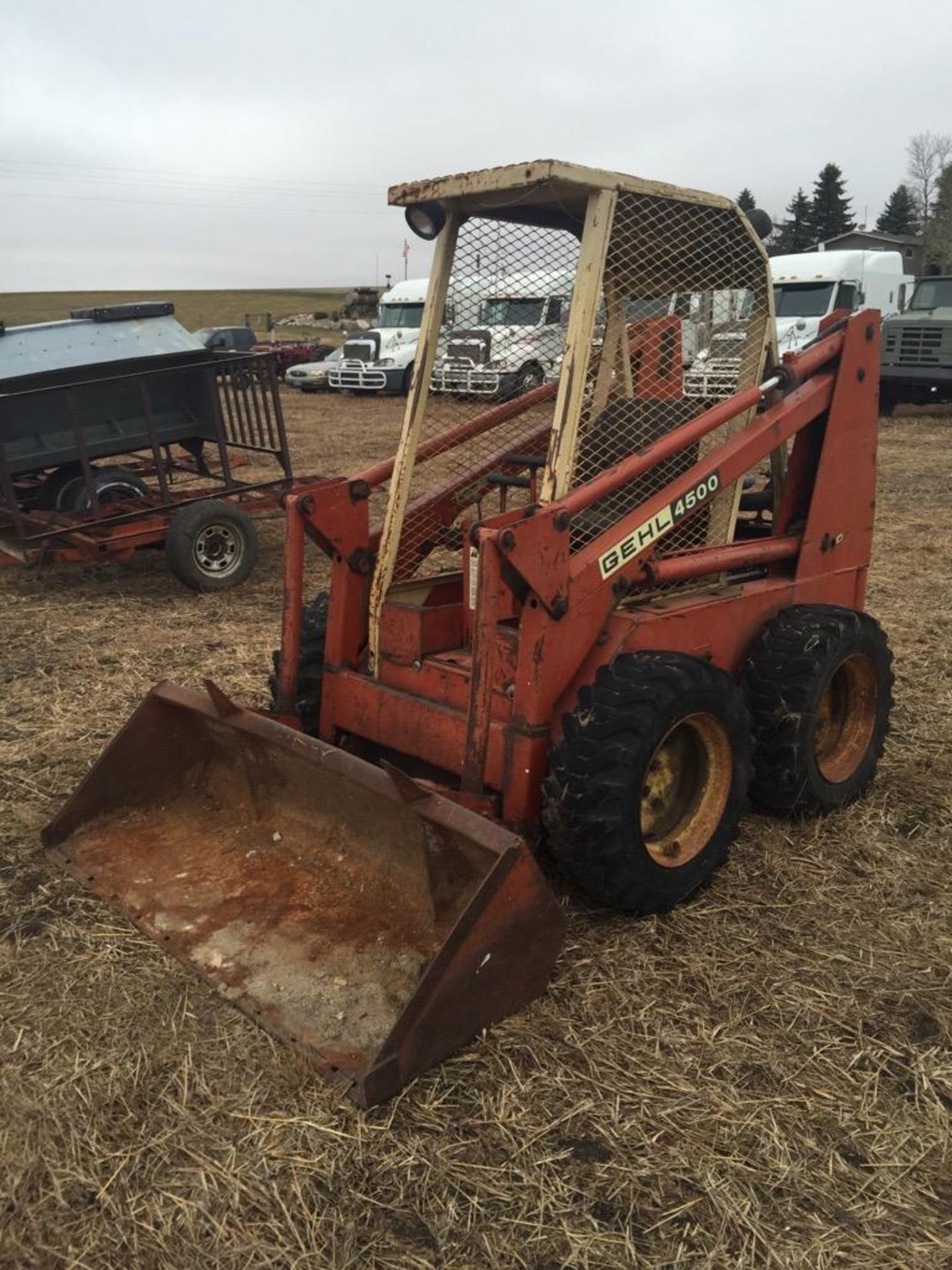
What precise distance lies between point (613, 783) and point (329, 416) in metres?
18.5

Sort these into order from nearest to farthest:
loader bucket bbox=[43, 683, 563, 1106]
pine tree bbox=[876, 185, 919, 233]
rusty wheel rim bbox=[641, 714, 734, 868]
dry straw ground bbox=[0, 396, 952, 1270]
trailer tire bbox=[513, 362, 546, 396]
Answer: dry straw ground bbox=[0, 396, 952, 1270], loader bucket bbox=[43, 683, 563, 1106], rusty wheel rim bbox=[641, 714, 734, 868], trailer tire bbox=[513, 362, 546, 396], pine tree bbox=[876, 185, 919, 233]

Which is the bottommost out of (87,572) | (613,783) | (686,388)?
(87,572)

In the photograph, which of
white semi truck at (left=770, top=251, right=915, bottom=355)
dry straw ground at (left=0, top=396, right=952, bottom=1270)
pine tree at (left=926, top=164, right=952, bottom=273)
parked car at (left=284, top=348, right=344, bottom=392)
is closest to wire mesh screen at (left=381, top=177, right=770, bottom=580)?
dry straw ground at (left=0, top=396, right=952, bottom=1270)

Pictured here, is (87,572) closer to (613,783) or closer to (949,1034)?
(613,783)

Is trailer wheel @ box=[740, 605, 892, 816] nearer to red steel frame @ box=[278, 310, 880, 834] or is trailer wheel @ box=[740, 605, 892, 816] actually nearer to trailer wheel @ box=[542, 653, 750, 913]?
red steel frame @ box=[278, 310, 880, 834]

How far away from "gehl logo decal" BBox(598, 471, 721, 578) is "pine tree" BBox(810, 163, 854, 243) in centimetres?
6707

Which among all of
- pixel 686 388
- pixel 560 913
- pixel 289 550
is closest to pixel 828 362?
pixel 686 388

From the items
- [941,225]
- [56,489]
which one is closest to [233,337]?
[56,489]

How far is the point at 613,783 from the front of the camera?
307 centimetres

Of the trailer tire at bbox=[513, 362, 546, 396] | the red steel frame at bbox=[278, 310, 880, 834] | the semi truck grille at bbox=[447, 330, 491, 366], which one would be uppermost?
the semi truck grille at bbox=[447, 330, 491, 366]

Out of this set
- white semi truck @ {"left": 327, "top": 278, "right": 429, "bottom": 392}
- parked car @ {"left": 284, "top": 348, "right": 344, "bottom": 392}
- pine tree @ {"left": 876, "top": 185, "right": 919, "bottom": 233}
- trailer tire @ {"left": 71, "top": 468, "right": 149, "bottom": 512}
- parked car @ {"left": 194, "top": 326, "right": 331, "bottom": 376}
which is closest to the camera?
trailer tire @ {"left": 71, "top": 468, "right": 149, "bottom": 512}

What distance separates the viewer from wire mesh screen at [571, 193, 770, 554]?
357cm

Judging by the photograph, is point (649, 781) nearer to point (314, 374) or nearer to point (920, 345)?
point (920, 345)

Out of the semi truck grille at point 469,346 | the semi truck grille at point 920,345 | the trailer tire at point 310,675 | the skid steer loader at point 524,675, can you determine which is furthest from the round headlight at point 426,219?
the semi truck grille at point 920,345
